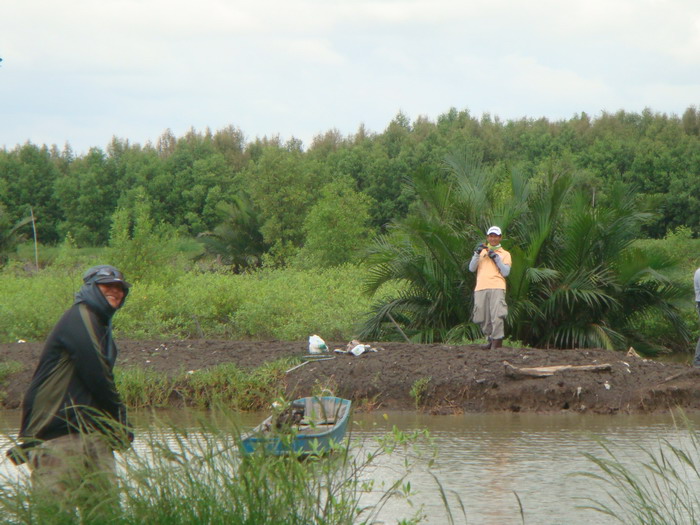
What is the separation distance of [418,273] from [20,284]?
44.2 ft

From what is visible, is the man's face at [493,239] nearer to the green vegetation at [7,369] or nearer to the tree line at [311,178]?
the green vegetation at [7,369]

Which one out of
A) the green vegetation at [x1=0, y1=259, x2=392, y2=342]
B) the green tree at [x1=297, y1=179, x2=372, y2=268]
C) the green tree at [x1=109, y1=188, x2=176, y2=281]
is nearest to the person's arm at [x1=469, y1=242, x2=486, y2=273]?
the green vegetation at [x1=0, y1=259, x2=392, y2=342]

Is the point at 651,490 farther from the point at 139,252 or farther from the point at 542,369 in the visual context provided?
the point at 139,252

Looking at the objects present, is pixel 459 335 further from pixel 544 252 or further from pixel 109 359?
pixel 109 359

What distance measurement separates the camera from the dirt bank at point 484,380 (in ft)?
44.9

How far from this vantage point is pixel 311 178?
54.3 meters

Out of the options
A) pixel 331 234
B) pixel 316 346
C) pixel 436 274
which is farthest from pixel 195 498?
pixel 331 234

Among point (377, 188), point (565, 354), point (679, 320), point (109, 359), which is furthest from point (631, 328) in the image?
point (377, 188)

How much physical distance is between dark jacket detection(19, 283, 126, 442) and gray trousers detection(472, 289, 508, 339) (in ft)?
35.0

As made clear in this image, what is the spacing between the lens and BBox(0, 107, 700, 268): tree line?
4938 cm

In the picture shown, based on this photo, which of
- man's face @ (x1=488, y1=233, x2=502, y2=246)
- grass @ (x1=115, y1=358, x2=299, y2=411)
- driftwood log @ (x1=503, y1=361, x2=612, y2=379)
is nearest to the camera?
grass @ (x1=115, y1=358, x2=299, y2=411)

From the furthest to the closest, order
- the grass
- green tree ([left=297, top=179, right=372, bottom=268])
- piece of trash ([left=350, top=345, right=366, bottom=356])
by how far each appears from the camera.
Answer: green tree ([left=297, top=179, right=372, bottom=268])
piece of trash ([left=350, top=345, right=366, bottom=356])
the grass

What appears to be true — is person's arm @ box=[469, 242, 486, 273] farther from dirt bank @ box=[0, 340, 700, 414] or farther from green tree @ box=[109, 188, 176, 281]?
green tree @ box=[109, 188, 176, 281]

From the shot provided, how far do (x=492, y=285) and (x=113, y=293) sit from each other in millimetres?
10681
